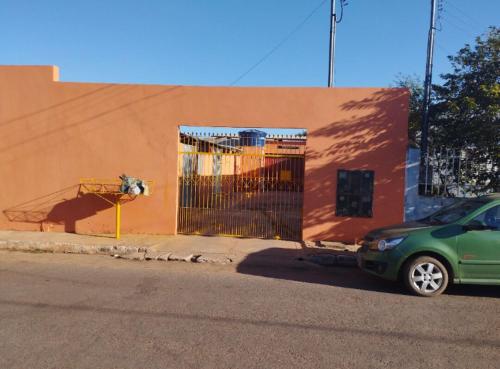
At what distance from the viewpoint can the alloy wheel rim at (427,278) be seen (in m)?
6.22

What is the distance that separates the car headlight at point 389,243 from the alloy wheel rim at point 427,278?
1.37 ft

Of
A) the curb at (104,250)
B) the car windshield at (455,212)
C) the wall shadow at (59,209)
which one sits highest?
the car windshield at (455,212)

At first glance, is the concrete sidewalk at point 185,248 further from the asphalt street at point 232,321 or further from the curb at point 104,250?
the asphalt street at point 232,321

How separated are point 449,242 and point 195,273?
13.1ft

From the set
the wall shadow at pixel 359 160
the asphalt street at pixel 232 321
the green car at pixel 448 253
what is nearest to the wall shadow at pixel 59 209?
the asphalt street at pixel 232 321

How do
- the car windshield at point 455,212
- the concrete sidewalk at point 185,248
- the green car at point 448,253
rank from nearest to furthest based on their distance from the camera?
the green car at point 448,253 < the car windshield at point 455,212 < the concrete sidewalk at point 185,248

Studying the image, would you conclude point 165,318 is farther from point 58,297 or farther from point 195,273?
point 195,273

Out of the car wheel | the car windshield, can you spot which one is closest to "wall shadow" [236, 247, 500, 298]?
the car wheel

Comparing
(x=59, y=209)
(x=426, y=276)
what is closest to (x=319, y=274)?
(x=426, y=276)

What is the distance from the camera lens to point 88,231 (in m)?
10.6

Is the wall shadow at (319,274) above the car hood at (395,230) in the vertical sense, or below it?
below

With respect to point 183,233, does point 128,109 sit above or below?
above

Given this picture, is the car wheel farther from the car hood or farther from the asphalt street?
the car hood

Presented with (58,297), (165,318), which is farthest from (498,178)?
(58,297)
